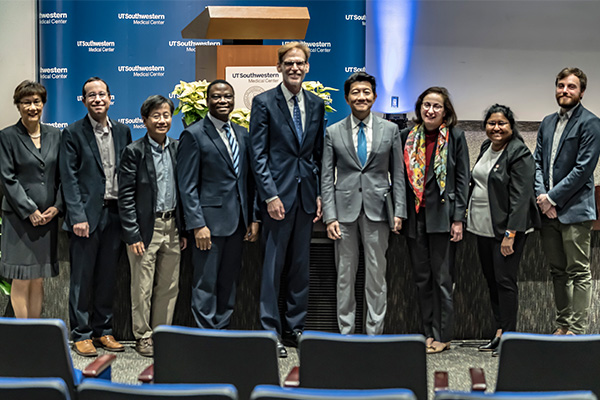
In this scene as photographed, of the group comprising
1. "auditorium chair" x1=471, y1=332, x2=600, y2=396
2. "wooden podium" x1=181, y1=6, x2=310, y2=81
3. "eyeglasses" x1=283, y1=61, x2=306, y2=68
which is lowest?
"auditorium chair" x1=471, y1=332, x2=600, y2=396

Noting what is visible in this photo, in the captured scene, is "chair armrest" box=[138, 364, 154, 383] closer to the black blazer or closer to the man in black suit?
the man in black suit

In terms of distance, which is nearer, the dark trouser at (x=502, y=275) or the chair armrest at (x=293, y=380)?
the chair armrest at (x=293, y=380)

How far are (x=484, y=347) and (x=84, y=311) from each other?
2.38m

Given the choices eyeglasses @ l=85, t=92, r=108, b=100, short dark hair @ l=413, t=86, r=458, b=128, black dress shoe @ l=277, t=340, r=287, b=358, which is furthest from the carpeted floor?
eyeglasses @ l=85, t=92, r=108, b=100

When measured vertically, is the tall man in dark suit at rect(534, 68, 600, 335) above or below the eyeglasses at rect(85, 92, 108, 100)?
below

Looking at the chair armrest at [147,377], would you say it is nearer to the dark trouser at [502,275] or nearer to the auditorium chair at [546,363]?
the auditorium chair at [546,363]

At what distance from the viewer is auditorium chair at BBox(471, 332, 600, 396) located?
2336 millimetres

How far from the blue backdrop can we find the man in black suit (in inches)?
143

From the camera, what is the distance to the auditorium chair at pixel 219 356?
237cm

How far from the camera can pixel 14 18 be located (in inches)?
292

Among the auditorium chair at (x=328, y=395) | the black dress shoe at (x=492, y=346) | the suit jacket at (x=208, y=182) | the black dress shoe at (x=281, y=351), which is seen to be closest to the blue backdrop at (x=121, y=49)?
the suit jacket at (x=208, y=182)

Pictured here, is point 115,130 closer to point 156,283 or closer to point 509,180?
point 156,283

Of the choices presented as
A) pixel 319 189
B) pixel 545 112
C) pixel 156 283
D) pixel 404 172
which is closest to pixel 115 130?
pixel 156 283

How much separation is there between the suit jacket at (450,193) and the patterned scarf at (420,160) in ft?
0.11
